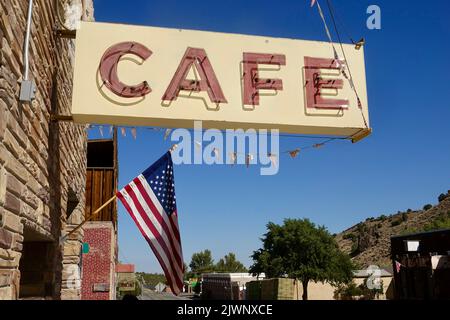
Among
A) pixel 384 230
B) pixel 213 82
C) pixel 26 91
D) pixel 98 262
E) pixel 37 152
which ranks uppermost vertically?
pixel 384 230

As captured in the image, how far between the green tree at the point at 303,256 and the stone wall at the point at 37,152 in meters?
39.7

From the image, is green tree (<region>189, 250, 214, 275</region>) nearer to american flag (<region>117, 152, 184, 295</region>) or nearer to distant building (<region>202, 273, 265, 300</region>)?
distant building (<region>202, 273, 265, 300</region>)

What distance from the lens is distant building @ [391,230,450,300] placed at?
1238 inches

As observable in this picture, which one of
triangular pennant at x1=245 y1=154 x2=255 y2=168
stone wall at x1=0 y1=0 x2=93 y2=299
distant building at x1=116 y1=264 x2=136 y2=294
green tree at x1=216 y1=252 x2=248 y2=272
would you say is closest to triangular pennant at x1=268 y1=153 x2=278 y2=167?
triangular pennant at x1=245 y1=154 x2=255 y2=168

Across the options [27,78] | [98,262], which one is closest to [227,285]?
[98,262]

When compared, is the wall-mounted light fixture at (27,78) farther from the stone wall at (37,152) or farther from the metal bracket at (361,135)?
the metal bracket at (361,135)

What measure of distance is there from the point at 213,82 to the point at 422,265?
32112 mm

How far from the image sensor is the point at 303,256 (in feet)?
→ 154

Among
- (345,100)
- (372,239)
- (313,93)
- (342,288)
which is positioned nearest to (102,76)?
(313,93)

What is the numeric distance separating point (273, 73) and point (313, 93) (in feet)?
1.94

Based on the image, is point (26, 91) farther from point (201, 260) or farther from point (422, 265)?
point (201, 260)

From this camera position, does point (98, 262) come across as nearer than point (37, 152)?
No

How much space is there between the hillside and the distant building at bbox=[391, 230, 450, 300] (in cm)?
4433

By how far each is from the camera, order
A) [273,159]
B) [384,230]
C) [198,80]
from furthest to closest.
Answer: [384,230], [273,159], [198,80]
